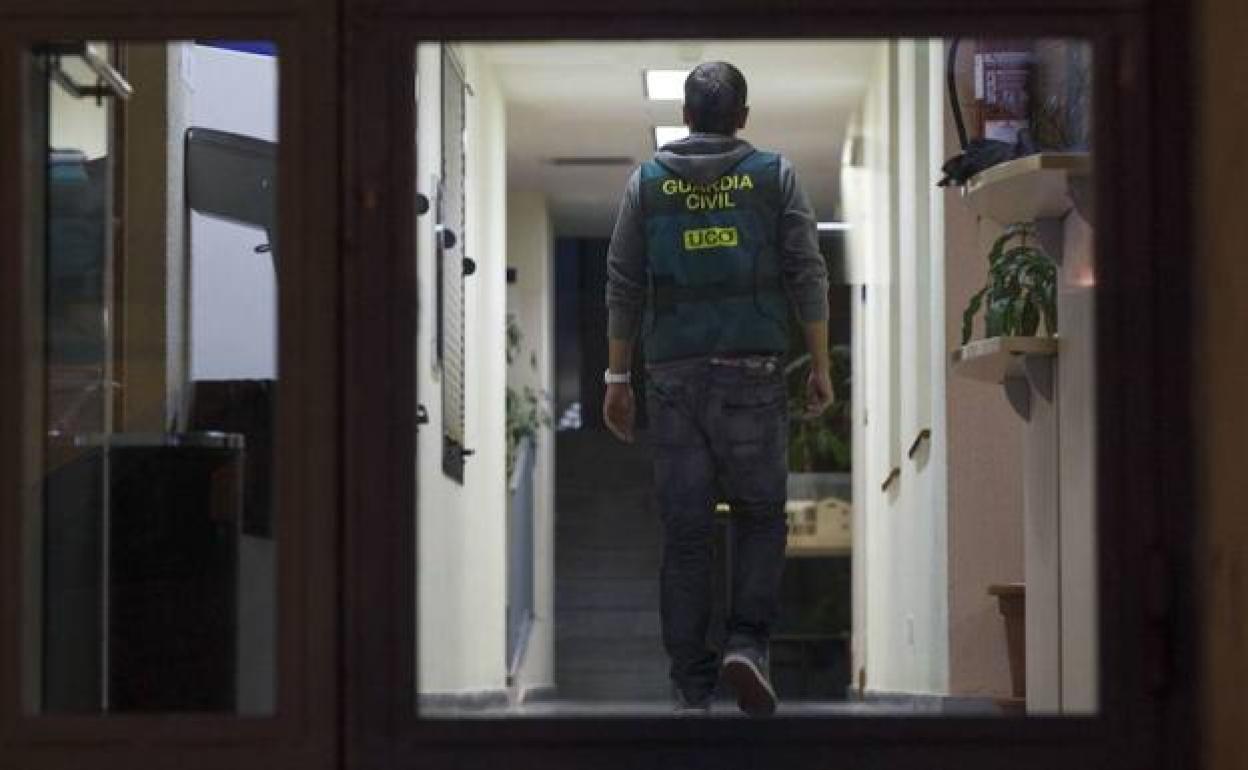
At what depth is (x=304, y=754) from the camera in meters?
2.61

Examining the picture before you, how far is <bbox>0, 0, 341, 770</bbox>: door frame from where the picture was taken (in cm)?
261

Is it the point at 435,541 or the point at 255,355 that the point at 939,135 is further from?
the point at 255,355

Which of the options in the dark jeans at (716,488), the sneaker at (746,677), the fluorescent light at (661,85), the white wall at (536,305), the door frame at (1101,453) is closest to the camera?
the door frame at (1101,453)

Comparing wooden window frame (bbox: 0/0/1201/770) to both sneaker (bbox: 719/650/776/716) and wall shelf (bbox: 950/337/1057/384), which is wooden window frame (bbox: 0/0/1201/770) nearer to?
sneaker (bbox: 719/650/776/716)

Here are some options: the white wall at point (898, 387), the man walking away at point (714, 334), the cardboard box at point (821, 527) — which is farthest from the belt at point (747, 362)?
the cardboard box at point (821, 527)

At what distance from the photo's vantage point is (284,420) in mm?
2645

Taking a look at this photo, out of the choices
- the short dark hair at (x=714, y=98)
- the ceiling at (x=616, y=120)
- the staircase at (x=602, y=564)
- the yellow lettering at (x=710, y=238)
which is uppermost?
the ceiling at (x=616, y=120)

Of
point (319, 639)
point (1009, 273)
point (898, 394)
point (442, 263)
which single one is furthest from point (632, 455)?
point (319, 639)

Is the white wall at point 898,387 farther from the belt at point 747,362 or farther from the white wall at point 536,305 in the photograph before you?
the white wall at point 536,305

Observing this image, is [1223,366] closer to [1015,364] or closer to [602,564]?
[1015,364]

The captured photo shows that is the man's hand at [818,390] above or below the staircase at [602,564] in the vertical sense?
above

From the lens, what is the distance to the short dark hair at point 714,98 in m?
4.29

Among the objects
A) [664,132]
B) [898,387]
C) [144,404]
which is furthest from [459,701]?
[664,132]

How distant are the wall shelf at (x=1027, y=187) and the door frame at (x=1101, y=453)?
0.36 meters
